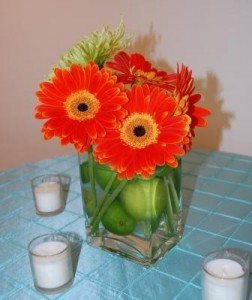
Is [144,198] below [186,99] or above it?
below

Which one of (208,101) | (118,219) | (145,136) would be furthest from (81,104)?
(208,101)

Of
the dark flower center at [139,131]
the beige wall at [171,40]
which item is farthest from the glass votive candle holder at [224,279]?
the beige wall at [171,40]

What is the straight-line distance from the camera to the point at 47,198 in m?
0.95

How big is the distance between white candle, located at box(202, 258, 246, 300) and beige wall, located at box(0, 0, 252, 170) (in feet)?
2.92

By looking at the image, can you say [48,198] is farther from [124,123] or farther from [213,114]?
[213,114]

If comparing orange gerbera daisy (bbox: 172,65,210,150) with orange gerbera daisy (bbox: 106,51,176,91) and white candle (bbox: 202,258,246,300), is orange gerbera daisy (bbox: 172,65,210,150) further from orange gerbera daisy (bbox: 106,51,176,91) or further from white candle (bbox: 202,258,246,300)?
white candle (bbox: 202,258,246,300)

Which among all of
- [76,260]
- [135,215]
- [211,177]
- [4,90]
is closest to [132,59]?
[135,215]

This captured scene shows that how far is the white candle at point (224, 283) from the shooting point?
62 centimetres

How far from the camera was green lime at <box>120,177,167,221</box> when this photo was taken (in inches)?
28.2

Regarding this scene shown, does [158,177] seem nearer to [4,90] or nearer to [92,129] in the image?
[92,129]

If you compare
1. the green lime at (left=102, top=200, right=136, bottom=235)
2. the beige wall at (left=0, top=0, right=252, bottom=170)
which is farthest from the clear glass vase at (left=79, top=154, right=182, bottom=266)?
the beige wall at (left=0, top=0, right=252, bottom=170)

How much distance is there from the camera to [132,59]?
0.75 metres

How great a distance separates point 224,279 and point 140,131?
0.83 feet

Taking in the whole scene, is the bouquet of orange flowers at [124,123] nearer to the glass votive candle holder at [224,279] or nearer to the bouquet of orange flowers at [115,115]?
the bouquet of orange flowers at [115,115]
